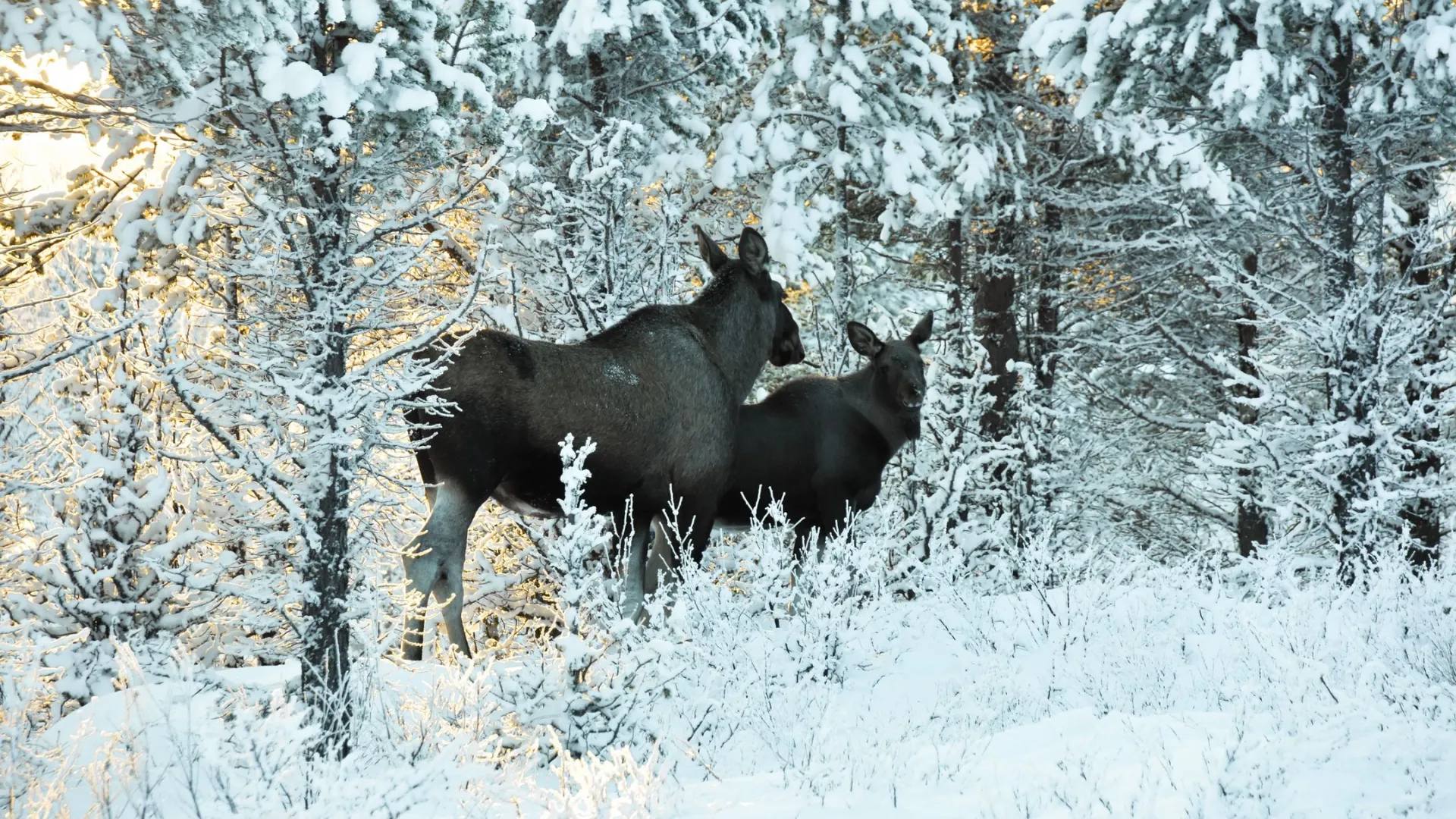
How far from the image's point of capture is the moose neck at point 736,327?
8.14 meters

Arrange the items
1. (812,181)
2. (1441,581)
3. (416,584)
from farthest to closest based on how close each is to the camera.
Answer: (812,181)
(1441,581)
(416,584)

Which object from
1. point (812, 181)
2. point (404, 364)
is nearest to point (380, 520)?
point (404, 364)

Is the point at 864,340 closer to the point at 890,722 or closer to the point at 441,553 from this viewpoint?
the point at 441,553

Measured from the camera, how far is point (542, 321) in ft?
34.3

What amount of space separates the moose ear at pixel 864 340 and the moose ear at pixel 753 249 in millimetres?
1447

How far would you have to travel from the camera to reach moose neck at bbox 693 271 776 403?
814 centimetres

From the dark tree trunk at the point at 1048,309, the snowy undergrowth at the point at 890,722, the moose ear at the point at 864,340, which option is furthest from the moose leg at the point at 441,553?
the dark tree trunk at the point at 1048,309

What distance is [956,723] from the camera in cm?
552

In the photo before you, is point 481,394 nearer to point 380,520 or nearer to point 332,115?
point 380,520

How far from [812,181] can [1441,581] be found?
793 centimetres

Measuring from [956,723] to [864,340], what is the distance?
4.93m

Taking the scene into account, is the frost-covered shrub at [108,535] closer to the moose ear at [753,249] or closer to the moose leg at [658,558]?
the moose leg at [658,558]

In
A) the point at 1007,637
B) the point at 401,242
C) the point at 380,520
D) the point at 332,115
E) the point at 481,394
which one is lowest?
the point at 1007,637

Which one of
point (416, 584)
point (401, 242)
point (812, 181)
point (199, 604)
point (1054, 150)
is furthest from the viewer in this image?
point (1054, 150)
